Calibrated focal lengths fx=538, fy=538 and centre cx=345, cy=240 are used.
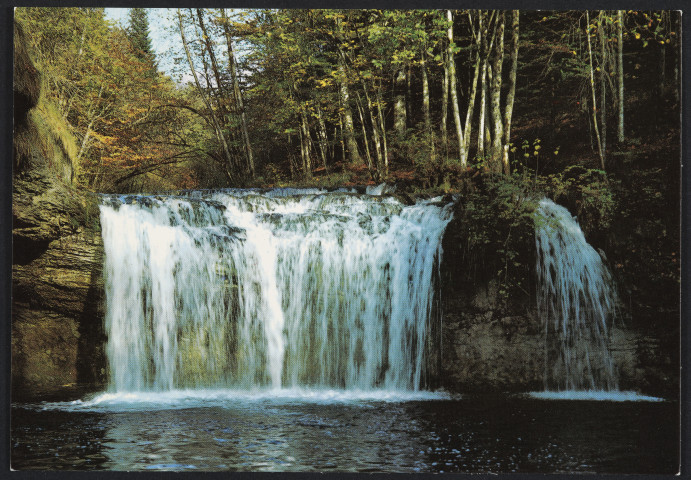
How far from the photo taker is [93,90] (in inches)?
225

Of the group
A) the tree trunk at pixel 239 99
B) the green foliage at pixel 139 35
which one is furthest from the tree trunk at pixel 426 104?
the green foliage at pixel 139 35

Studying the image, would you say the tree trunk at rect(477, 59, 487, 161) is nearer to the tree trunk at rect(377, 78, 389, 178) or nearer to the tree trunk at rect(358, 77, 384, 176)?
the tree trunk at rect(377, 78, 389, 178)

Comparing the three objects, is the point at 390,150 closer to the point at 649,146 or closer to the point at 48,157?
the point at 649,146

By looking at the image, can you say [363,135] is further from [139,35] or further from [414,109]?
[139,35]

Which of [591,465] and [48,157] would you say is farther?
[48,157]

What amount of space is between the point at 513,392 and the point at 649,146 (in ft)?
8.39

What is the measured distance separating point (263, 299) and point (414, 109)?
12.1ft

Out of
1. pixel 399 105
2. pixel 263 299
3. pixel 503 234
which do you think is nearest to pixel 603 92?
pixel 503 234

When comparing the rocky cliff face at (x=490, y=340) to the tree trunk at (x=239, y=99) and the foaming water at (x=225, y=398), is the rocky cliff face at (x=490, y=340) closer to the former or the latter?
the foaming water at (x=225, y=398)

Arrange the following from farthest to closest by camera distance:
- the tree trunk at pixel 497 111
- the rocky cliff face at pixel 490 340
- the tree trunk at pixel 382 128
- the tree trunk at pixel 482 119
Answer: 1. the tree trunk at pixel 382 128
2. the tree trunk at pixel 482 119
3. the tree trunk at pixel 497 111
4. the rocky cliff face at pixel 490 340

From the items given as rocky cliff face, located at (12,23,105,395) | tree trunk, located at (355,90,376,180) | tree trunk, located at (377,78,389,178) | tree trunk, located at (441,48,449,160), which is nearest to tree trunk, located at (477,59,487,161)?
tree trunk, located at (441,48,449,160)

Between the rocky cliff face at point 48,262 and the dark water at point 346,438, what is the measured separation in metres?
0.49

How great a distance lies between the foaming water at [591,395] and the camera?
15.8 feet

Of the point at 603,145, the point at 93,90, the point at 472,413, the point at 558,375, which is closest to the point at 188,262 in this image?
the point at 93,90
